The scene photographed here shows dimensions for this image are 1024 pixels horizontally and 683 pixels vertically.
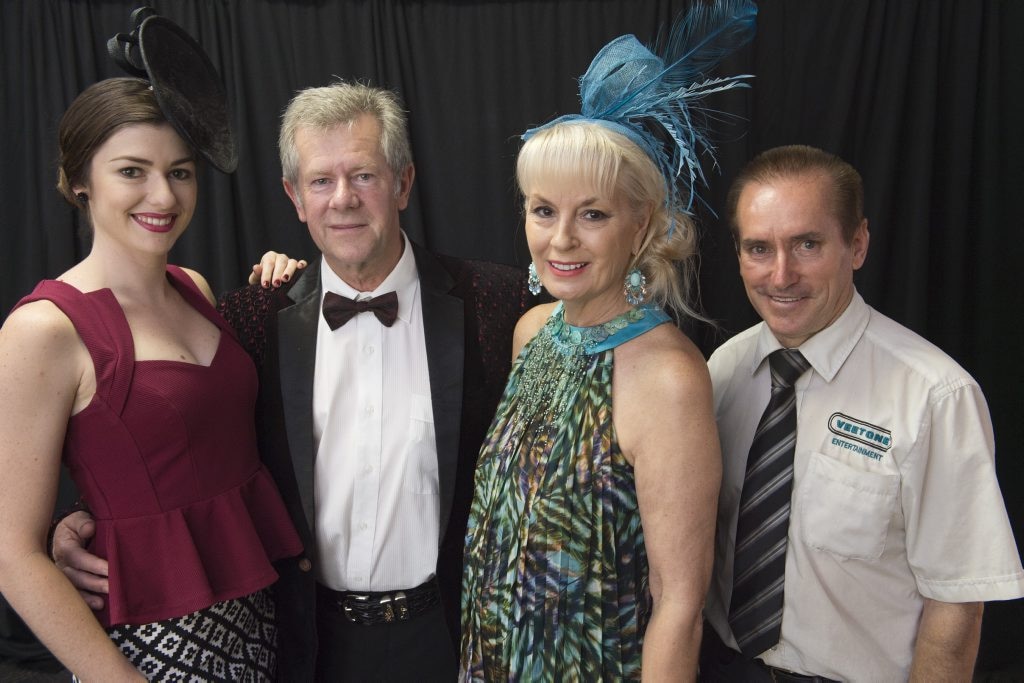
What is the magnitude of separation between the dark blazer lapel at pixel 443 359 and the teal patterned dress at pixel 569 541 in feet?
0.92

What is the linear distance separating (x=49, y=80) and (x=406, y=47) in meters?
1.55

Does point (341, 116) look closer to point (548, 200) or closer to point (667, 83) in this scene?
point (548, 200)

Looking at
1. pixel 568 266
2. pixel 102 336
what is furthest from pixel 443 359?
pixel 102 336

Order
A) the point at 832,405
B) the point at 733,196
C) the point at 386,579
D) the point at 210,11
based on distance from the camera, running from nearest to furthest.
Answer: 1. the point at 832,405
2. the point at 733,196
3. the point at 386,579
4. the point at 210,11

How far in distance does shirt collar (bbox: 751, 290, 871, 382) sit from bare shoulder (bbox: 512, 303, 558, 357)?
60 cm

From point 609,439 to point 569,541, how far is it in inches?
8.0

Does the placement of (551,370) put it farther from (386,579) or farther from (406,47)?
(406,47)

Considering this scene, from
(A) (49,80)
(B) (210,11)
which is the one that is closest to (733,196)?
(B) (210,11)

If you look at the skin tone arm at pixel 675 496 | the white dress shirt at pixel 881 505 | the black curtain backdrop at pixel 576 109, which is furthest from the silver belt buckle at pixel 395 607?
the black curtain backdrop at pixel 576 109

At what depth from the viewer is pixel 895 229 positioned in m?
3.29

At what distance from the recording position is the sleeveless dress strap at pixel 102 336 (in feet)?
5.02

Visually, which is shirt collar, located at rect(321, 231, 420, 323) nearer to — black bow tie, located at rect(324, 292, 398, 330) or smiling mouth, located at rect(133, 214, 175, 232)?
black bow tie, located at rect(324, 292, 398, 330)

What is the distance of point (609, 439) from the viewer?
1454mm

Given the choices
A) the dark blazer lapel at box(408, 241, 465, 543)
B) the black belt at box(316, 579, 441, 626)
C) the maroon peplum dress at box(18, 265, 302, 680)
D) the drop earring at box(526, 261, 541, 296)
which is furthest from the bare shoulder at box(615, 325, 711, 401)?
the maroon peplum dress at box(18, 265, 302, 680)
